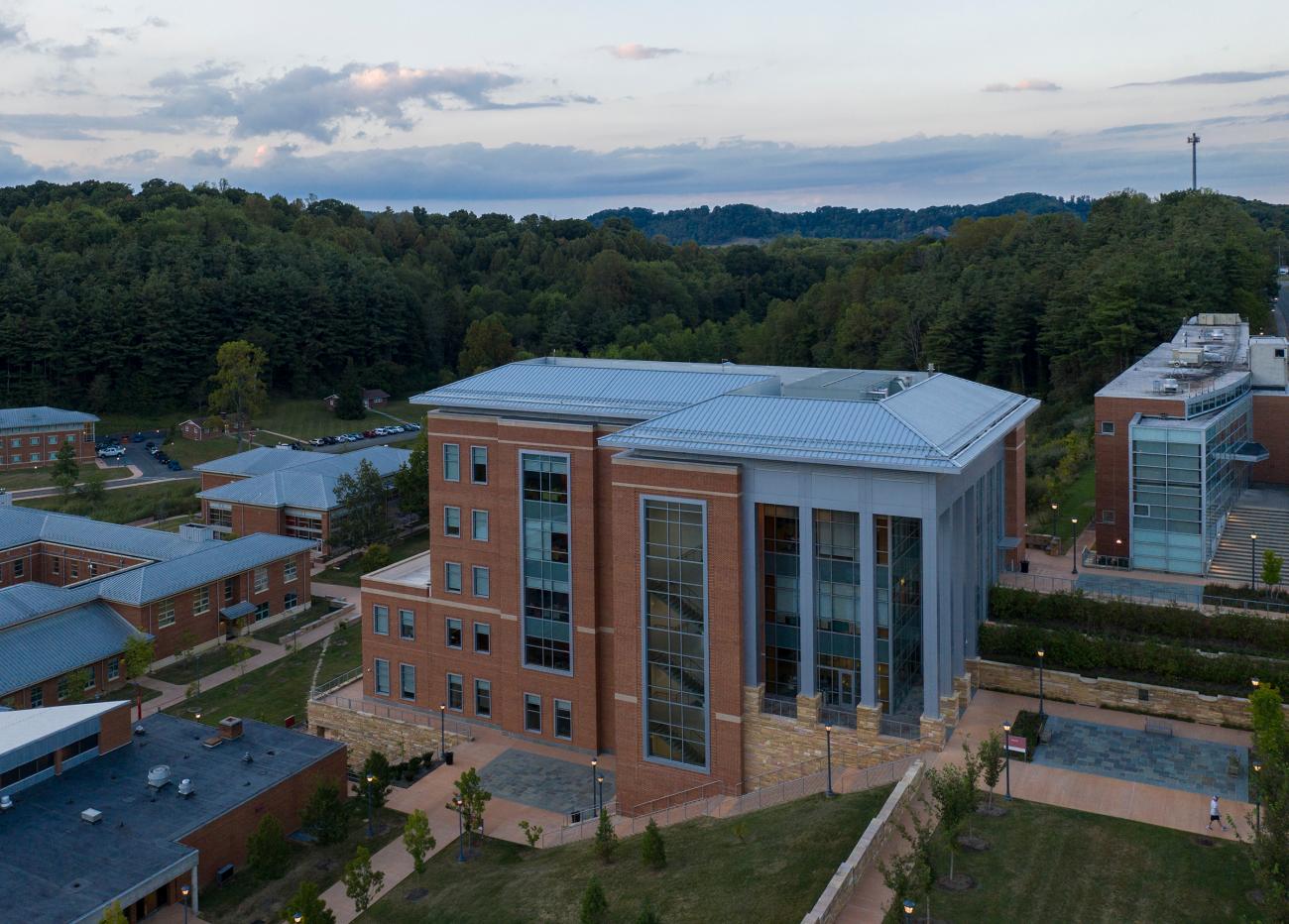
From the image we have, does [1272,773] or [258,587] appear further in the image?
[258,587]

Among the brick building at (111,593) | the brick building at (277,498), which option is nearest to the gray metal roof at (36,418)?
the brick building at (277,498)

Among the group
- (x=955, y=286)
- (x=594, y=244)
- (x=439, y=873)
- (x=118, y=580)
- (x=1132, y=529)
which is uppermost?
(x=594, y=244)

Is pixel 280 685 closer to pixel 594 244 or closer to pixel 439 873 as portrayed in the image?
pixel 439 873

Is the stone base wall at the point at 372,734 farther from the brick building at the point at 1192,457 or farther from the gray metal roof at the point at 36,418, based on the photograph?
the gray metal roof at the point at 36,418

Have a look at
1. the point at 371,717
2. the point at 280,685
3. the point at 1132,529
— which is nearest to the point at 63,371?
the point at 280,685

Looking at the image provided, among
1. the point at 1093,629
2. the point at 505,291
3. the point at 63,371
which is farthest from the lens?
the point at 505,291

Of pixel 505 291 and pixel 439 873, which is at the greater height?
pixel 505 291

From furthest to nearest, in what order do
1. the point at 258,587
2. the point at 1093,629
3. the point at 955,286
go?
the point at 955,286 → the point at 258,587 → the point at 1093,629
